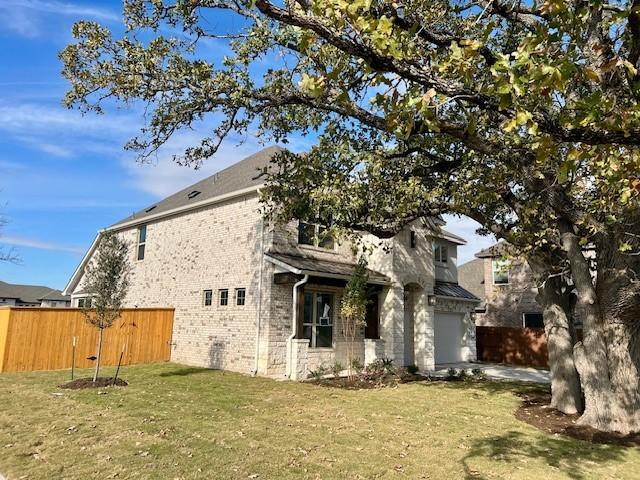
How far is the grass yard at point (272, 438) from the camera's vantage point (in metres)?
6.08

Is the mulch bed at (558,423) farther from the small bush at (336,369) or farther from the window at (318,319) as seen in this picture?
the window at (318,319)

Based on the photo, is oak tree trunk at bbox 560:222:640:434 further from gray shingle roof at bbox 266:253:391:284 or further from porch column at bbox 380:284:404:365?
porch column at bbox 380:284:404:365

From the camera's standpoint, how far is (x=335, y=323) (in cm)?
1686

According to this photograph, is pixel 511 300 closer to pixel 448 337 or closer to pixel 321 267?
pixel 448 337

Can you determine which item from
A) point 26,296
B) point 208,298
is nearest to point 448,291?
point 208,298

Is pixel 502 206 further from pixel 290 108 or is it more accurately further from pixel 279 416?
pixel 279 416

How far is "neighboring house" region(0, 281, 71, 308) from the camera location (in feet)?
157

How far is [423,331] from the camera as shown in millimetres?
19766

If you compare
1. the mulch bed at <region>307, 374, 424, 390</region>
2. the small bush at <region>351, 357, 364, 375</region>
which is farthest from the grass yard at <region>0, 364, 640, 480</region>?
the small bush at <region>351, 357, 364, 375</region>

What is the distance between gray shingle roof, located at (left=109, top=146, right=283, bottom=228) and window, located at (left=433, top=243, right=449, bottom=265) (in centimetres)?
917

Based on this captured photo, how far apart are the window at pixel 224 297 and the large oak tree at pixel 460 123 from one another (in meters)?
4.65

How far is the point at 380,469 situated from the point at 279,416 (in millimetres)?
3428

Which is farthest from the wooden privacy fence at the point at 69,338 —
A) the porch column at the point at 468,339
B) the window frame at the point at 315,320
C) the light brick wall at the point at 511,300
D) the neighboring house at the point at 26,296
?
the neighboring house at the point at 26,296

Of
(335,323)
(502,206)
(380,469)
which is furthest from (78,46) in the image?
(335,323)
